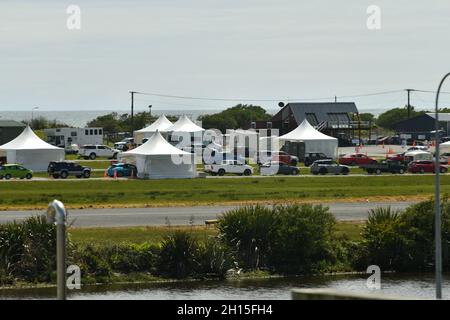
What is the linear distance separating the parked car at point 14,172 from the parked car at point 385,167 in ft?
90.2

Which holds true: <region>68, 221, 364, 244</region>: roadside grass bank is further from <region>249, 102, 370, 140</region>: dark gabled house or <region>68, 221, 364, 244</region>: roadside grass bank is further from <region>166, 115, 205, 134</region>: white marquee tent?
<region>249, 102, 370, 140</region>: dark gabled house

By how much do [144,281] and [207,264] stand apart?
8.12 ft

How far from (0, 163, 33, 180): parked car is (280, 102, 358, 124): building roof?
55.3m

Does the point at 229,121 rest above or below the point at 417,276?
above

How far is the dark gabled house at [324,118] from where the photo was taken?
12850 cm

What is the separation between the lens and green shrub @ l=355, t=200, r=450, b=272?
4172 cm

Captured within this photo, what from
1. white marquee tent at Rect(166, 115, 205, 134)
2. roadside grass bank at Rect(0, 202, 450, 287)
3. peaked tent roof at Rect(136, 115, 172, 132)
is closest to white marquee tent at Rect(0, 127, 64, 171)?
white marquee tent at Rect(166, 115, 205, 134)

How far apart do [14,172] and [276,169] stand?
66.8 feet

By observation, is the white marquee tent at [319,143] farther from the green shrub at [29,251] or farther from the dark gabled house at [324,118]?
the green shrub at [29,251]

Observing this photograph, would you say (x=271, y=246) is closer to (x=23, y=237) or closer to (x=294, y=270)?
(x=294, y=270)

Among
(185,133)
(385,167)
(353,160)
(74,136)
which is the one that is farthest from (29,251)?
(74,136)

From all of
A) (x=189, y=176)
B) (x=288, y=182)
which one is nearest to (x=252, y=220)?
(x=288, y=182)

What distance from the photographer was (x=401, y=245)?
1647 inches
